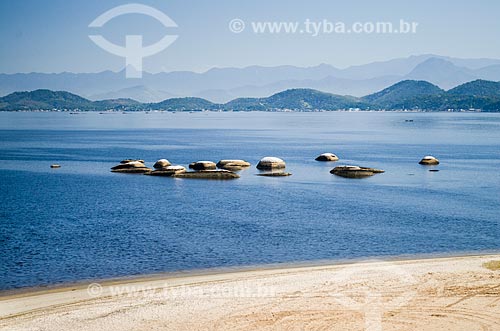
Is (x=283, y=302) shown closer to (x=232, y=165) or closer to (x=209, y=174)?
(x=209, y=174)

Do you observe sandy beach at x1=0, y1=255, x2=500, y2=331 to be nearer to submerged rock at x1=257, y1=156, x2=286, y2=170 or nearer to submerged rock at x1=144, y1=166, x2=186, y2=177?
submerged rock at x1=144, y1=166, x2=186, y2=177

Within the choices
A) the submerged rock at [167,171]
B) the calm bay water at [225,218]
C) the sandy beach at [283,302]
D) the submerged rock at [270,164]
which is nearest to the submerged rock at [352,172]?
the calm bay water at [225,218]

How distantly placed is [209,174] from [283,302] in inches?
1917

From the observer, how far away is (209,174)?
71062 mm

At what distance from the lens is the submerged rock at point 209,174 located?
70375 millimetres

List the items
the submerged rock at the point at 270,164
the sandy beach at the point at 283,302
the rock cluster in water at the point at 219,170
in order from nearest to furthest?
1. the sandy beach at the point at 283,302
2. the rock cluster in water at the point at 219,170
3. the submerged rock at the point at 270,164

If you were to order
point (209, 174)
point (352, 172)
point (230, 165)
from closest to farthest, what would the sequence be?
→ point (209, 174) → point (352, 172) → point (230, 165)

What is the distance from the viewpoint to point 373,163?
89.6 meters

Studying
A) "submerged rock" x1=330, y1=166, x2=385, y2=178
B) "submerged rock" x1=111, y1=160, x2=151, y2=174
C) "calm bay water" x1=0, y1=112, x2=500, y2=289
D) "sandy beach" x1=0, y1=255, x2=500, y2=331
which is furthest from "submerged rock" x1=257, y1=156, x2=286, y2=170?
"sandy beach" x1=0, y1=255, x2=500, y2=331

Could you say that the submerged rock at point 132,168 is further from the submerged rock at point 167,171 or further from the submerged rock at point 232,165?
the submerged rock at point 232,165

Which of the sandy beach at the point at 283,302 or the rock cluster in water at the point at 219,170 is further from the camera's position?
the rock cluster in water at the point at 219,170

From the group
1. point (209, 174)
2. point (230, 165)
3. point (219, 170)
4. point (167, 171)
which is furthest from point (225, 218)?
point (230, 165)

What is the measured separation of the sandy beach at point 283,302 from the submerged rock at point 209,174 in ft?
135

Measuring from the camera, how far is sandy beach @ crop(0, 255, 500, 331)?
806 inches
